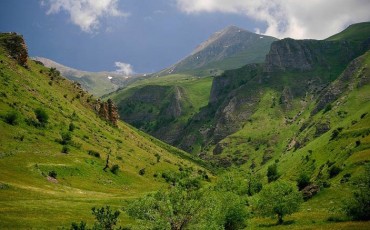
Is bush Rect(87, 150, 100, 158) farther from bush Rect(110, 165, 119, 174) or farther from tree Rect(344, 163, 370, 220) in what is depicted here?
tree Rect(344, 163, 370, 220)

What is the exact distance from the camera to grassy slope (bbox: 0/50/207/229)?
67.0 metres

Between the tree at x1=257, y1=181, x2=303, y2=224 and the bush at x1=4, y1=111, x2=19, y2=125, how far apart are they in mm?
78928

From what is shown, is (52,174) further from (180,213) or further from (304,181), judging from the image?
(304,181)

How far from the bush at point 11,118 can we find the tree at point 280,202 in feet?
259

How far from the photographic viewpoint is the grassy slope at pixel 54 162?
6695 centimetres

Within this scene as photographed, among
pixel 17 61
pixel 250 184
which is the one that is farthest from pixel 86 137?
pixel 250 184

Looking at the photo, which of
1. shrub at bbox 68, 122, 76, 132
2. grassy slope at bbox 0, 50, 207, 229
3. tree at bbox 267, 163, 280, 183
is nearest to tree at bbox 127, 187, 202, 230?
grassy slope at bbox 0, 50, 207, 229

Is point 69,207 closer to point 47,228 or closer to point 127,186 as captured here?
point 47,228

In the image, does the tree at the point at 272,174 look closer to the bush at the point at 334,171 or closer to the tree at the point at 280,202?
the bush at the point at 334,171

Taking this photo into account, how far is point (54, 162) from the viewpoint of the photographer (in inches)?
4178

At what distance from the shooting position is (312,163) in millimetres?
161375

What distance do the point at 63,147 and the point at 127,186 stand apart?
24.6m

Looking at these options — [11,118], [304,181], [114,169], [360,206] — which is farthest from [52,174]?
[304,181]

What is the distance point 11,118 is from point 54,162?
23.1 metres
